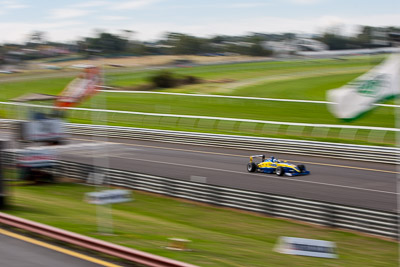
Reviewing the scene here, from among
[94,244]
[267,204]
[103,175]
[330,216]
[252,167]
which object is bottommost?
[252,167]

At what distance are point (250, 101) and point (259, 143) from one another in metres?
17.5

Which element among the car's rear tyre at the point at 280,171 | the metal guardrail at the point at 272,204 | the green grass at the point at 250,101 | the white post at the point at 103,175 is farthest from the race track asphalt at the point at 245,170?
the green grass at the point at 250,101

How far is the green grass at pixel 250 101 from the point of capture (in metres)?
34.5

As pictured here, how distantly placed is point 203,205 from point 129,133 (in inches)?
751

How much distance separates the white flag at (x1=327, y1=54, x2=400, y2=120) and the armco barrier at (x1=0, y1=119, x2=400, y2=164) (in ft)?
40.5

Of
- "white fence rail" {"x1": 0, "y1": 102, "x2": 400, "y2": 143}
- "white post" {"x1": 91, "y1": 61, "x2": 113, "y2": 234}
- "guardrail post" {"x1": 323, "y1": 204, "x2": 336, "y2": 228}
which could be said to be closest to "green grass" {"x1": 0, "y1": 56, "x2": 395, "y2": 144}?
"white fence rail" {"x1": 0, "y1": 102, "x2": 400, "y2": 143}

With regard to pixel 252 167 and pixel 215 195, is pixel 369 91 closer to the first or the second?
pixel 215 195

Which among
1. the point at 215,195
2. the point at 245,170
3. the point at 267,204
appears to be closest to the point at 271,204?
the point at 267,204

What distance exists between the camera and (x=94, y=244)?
10617 mm

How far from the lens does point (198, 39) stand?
86812 mm

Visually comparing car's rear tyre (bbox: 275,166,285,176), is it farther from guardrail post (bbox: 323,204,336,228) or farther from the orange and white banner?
the orange and white banner

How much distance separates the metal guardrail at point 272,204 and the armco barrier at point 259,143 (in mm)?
8818

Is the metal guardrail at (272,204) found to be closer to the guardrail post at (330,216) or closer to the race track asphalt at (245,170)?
the guardrail post at (330,216)

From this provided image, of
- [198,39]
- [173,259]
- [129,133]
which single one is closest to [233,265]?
[173,259]
